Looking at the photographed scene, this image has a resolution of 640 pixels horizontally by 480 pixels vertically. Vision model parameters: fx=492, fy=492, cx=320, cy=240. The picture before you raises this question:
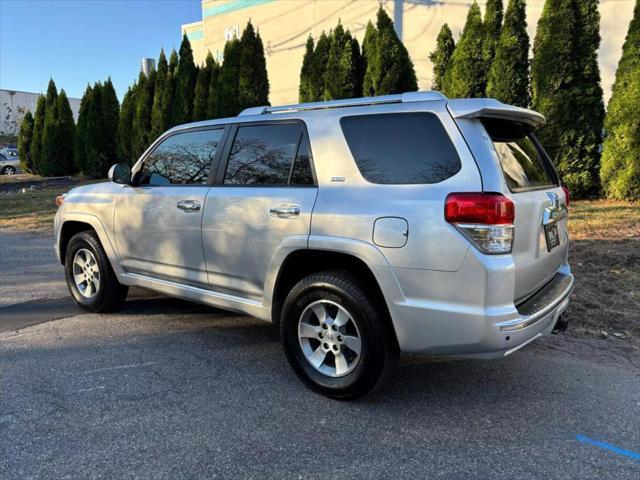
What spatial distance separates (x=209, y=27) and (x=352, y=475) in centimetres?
3014

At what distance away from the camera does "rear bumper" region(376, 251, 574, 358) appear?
2.65 meters

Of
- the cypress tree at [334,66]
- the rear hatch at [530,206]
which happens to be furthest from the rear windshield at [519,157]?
the cypress tree at [334,66]

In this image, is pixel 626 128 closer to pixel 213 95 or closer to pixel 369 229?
pixel 369 229

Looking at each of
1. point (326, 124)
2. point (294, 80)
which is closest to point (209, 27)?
point (294, 80)

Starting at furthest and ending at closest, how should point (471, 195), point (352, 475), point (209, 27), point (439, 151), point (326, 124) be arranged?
point (209, 27), point (326, 124), point (439, 151), point (471, 195), point (352, 475)

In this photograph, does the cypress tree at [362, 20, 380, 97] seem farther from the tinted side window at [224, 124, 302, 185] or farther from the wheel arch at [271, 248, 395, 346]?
the wheel arch at [271, 248, 395, 346]

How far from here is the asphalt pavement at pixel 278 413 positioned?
100 inches

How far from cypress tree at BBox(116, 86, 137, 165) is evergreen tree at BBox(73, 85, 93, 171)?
8.49 ft

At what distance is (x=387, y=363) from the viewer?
2.99m

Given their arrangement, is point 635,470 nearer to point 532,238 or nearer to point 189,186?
point 532,238

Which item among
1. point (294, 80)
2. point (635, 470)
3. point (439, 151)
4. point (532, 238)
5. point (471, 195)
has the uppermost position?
point (294, 80)

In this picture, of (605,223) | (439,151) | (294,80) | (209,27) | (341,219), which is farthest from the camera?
(209,27)

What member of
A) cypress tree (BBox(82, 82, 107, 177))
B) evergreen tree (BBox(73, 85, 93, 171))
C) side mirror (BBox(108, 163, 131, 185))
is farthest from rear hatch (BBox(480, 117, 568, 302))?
evergreen tree (BBox(73, 85, 93, 171))

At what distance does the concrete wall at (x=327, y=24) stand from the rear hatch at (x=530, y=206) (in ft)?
52.1
